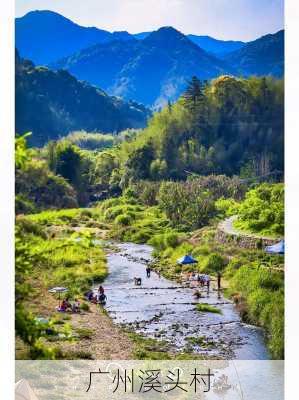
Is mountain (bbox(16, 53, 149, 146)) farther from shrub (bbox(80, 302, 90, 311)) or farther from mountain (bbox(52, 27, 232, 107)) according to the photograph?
shrub (bbox(80, 302, 90, 311))

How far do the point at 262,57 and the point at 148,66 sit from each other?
976 mm

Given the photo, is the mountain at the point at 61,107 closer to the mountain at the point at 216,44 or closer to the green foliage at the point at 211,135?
the green foliage at the point at 211,135

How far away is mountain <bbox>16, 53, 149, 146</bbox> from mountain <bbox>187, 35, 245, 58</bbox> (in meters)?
0.59

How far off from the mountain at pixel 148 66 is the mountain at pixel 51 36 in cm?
8

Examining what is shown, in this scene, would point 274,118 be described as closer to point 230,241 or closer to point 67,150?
point 230,241

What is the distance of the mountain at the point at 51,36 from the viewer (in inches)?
171

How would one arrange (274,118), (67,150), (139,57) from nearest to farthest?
(274,118)
(67,150)
(139,57)

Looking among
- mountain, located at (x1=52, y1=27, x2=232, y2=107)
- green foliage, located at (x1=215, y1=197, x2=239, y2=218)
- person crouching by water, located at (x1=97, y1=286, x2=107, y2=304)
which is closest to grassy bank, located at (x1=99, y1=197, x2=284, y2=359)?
green foliage, located at (x1=215, y1=197, x2=239, y2=218)

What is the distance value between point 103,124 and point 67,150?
1.17 feet

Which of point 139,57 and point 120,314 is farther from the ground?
point 139,57

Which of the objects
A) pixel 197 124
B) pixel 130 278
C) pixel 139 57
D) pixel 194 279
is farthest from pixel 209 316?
pixel 139 57

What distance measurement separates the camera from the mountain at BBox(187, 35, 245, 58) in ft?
14.5

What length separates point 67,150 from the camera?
181 inches
